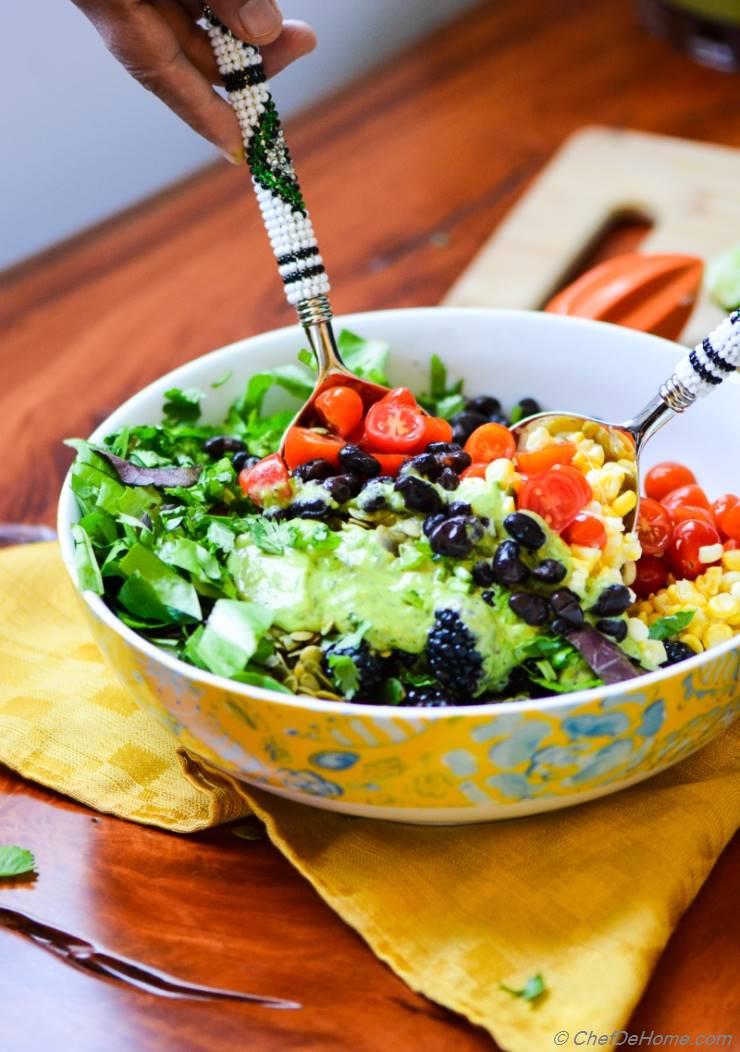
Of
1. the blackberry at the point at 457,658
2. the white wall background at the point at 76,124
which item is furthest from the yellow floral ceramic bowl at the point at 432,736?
the white wall background at the point at 76,124

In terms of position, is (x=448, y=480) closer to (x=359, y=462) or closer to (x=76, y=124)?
(x=359, y=462)

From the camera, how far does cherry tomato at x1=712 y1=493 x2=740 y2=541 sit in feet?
5.85

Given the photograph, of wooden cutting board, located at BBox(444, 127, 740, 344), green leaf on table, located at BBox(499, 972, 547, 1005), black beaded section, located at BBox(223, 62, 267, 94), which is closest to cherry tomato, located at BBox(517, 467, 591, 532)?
green leaf on table, located at BBox(499, 972, 547, 1005)

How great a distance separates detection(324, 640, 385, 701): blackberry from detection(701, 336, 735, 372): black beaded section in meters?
0.59

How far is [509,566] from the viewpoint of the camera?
4.88 feet

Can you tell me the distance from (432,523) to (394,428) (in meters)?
0.26

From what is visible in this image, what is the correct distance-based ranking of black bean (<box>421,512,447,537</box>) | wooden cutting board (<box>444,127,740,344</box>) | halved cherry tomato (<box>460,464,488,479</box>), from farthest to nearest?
1. wooden cutting board (<box>444,127,740,344</box>)
2. halved cherry tomato (<box>460,464,488,479</box>)
3. black bean (<box>421,512,447,537</box>)

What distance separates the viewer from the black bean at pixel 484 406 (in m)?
2.07

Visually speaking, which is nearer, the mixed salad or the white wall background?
the mixed salad

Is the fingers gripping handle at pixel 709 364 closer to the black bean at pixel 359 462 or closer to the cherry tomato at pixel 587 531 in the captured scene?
the cherry tomato at pixel 587 531

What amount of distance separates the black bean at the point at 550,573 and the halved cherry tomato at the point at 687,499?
0.37 meters

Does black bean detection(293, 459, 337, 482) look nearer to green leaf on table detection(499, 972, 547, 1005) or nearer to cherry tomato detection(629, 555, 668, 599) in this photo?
cherry tomato detection(629, 555, 668, 599)

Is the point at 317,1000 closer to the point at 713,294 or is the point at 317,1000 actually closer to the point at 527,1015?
the point at 527,1015

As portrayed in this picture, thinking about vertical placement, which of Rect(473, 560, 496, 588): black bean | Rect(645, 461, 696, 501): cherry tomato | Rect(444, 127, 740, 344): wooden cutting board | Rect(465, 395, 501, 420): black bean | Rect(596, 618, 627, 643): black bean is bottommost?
Rect(444, 127, 740, 344): wooden cutting board
